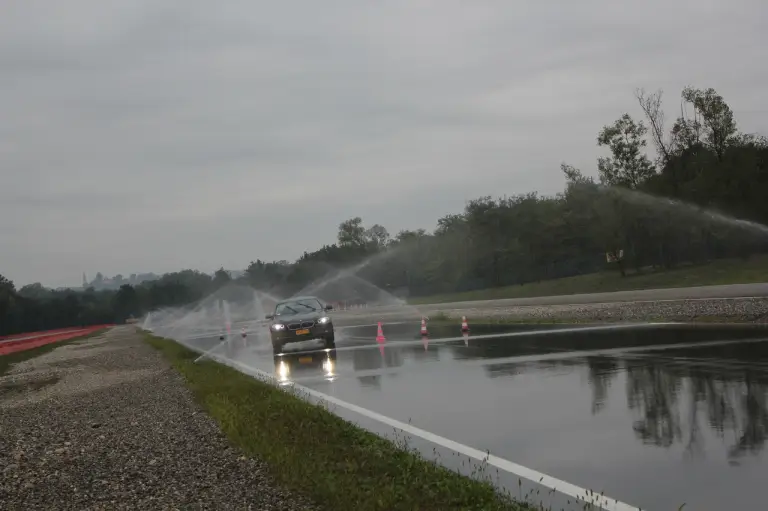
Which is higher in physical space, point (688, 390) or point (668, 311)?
point (688, 390)

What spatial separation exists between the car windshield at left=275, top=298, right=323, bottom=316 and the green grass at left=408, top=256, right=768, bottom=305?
21161mm

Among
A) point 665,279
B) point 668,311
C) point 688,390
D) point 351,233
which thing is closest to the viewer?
point 688,390

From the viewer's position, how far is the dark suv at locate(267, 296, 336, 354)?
80.6ft

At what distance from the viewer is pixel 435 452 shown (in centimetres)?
824

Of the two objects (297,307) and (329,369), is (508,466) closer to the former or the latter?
(329,369)

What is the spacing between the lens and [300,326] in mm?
24656

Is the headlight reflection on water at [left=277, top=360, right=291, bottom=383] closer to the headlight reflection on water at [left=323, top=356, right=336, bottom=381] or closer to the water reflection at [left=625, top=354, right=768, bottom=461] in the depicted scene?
the headlight reflection on water at [left=323, top=356, right=336, bottom=381]

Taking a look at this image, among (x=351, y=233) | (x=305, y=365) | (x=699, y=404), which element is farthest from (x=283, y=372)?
(x=351, y=233)

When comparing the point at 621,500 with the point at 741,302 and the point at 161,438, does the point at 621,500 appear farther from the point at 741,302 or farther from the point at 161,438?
the point at 741,302

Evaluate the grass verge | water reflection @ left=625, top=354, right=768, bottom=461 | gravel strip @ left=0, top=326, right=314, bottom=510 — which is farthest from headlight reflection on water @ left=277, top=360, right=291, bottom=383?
water reflection @ left=625, top=354, right=768, bottom=461

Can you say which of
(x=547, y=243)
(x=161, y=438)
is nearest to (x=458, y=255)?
(x=547, y=243)

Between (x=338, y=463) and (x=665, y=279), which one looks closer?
(x=338, y=463)

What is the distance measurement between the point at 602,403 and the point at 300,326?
15.4 meters

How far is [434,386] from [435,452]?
513 centimetres
